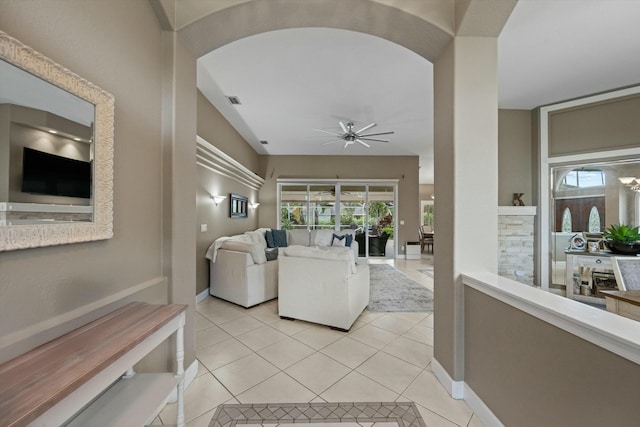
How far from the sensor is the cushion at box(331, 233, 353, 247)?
6344mm

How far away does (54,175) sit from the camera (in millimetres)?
1044

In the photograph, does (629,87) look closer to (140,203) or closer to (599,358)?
(599,358)

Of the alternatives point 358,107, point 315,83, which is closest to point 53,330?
point 315,83

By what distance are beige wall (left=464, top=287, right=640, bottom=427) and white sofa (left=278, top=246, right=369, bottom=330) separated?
1.27 meters

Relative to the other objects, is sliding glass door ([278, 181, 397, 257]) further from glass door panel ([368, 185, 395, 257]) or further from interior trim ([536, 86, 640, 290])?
interior trim ([536, 86, 640, 290])

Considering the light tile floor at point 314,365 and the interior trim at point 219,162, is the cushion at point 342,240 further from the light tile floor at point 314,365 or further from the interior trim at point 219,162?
the light tile floor at point 314,365

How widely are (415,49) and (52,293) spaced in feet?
9.35

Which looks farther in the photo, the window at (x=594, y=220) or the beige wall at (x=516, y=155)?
the beige wall at (x=516, y=155)

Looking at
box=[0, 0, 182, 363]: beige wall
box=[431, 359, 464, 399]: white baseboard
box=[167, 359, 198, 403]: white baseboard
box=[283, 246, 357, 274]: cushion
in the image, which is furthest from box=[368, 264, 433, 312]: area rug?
box=[0, 0, 182, 363]: beige wall

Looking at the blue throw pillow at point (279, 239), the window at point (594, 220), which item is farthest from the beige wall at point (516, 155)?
the blue throw pillow at point (279, 239)

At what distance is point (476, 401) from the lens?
164 cm

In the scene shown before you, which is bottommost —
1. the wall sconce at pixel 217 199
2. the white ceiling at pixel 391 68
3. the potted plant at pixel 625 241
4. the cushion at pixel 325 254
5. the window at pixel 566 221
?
the cushion at pixel 325 254

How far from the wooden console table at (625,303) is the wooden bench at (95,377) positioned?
→ 9.38 ft

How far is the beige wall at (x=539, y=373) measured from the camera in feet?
2.89
